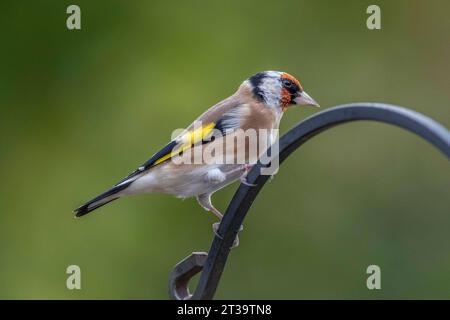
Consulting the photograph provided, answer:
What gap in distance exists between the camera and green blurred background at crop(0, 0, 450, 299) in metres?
4.73

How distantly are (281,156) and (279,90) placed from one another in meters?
1.11

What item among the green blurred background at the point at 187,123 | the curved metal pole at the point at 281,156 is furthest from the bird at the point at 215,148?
the green blurred background at the point at 187,123

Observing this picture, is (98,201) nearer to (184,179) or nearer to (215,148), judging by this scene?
(184,179)

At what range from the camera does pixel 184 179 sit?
303 cm

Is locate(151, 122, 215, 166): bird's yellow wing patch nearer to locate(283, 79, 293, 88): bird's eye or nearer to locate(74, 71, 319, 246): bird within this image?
locate(74, 71, 319, 246): bird

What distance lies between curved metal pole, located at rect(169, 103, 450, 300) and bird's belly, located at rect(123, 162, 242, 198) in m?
0.52

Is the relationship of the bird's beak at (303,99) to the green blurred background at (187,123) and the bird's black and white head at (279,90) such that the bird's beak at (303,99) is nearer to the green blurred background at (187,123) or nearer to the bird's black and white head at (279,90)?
the bird's black and white head at (279,90)

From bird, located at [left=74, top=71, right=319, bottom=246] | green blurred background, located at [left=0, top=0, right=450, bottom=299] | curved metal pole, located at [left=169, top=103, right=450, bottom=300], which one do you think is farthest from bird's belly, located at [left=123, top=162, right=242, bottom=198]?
green blurred background, located at [left=0, top=0, right=450, bottom=299]

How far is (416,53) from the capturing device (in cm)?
514

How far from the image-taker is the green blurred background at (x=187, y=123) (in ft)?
15.5

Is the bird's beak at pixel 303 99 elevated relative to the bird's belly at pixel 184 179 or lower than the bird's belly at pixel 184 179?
elevated

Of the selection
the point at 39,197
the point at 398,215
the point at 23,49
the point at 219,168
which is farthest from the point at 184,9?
the point at 219,168

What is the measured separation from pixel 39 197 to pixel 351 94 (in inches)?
74.4

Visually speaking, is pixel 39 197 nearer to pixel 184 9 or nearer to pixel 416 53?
pixel 184 9
